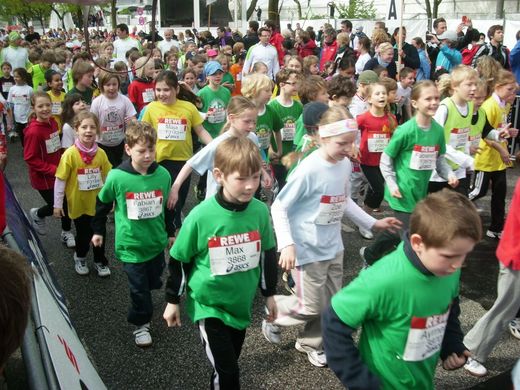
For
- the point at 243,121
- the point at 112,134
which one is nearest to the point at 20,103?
the point at 112,134

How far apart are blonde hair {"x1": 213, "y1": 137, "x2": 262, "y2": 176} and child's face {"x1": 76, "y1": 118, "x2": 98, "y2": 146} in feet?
7.37

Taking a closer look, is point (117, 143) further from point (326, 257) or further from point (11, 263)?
point (11, 263)

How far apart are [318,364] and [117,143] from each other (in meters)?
3.92

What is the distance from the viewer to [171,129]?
5.65m

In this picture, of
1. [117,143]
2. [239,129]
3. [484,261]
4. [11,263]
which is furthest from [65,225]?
[11,263]

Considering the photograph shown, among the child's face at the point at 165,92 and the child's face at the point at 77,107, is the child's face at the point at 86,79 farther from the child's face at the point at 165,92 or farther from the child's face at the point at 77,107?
the child's face at the point at 165,92

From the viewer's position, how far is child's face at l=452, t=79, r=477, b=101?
5.02m

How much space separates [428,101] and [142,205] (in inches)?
92.7

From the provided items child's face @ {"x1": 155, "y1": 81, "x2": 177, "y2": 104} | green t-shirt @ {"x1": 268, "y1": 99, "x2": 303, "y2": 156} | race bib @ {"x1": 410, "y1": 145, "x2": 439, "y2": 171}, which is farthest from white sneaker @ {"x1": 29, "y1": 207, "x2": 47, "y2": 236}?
race bib @ {"x1": 410, "y1": 145, "x2": 439, "y2": 171}

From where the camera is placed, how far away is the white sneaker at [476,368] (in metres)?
3.53

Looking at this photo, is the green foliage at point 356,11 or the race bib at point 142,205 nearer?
the race bib at point 142,205

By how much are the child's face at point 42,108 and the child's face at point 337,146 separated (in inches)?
128

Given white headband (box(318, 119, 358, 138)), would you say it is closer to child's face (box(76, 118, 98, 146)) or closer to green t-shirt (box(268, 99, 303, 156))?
child's face (box(76, 118, 98, 146))

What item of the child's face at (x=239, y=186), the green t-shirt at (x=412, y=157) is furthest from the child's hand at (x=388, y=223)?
the green t-shirt at (x=412, y=157)
